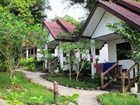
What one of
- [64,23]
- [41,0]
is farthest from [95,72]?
[41,0]

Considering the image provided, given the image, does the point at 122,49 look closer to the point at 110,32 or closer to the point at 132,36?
the point at 110,32

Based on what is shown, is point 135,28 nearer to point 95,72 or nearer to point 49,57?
point 95,72

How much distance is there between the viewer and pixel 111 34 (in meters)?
18.9

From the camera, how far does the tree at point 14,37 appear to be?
48.5ft

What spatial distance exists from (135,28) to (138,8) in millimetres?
2432

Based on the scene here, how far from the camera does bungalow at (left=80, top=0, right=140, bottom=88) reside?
17609 millimetres

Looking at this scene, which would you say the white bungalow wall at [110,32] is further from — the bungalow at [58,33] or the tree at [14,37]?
the bungalow at [58,33]

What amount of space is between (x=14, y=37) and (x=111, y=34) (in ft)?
21.3

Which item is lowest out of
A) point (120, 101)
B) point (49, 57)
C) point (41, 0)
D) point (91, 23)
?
point (120, 101)

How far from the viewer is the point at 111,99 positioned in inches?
514

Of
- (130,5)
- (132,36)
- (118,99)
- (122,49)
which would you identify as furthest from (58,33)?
(118,99)

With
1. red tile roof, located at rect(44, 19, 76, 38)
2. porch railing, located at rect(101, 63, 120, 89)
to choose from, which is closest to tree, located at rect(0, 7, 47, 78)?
porch railing, located at rect(101, 63, 120, 89)

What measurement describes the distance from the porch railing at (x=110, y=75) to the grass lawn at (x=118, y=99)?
3.40m

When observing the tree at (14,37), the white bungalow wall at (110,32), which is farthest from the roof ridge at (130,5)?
the tree at (14,37)
